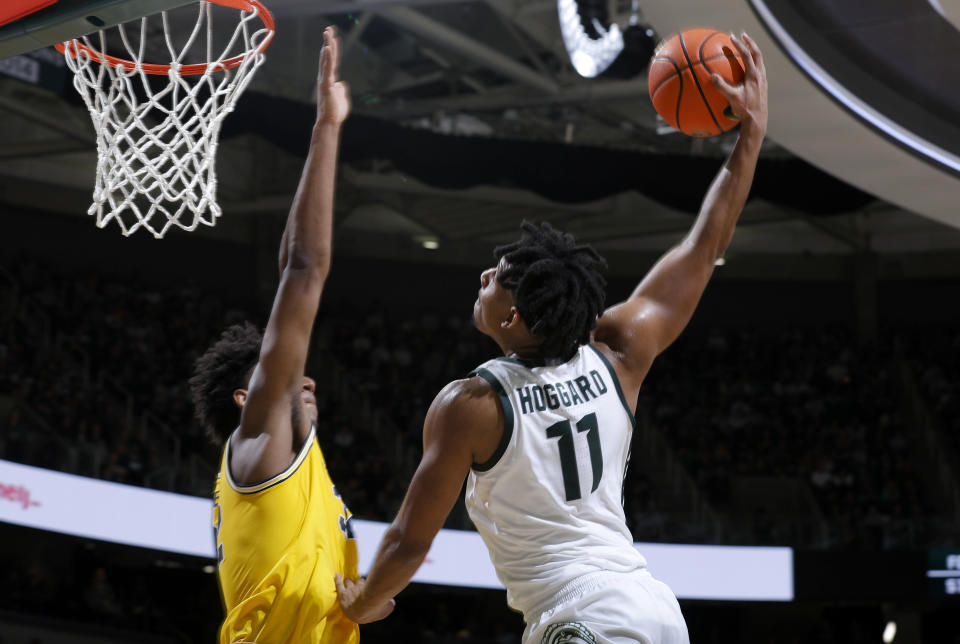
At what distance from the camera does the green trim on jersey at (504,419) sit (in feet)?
7.63

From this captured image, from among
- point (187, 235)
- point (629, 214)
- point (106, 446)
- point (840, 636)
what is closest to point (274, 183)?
point (187, 235)

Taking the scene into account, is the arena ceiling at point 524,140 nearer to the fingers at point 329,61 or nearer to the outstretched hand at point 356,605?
the fingers at point 329,61

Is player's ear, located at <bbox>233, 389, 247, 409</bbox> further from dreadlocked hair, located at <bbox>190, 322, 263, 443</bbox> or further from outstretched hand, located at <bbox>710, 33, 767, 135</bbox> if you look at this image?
outstretched hand, located at <bbox>710, 33, 767, 135</bbox>

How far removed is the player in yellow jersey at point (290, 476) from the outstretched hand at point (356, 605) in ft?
0.23

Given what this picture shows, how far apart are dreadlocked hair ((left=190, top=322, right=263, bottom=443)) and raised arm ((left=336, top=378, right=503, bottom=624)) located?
0.88 m

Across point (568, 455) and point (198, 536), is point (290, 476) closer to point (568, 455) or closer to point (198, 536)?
point (568, 455)

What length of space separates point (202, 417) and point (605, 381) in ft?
4.26

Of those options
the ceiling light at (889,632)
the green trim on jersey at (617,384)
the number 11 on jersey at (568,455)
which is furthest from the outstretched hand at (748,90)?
the ceiling light at (889,632)

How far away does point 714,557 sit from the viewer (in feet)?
38.5

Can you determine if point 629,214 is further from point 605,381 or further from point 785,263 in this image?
point 605,381

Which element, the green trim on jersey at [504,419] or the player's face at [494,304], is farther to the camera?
the player's face at [494,304]

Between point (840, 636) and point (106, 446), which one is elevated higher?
point (106, 446)

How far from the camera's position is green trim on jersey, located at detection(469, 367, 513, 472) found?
2324 mm

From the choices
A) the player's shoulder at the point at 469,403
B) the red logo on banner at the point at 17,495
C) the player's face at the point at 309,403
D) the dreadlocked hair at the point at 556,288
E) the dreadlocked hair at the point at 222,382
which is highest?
the dreadlocked hair at the point at 556,288
